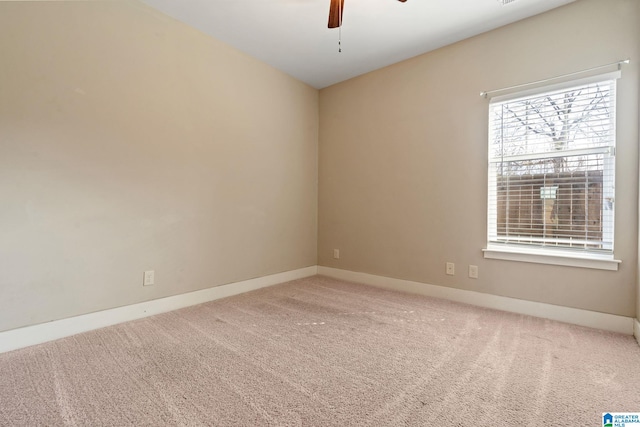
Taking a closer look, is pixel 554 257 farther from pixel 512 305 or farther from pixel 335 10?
pixel 335 10

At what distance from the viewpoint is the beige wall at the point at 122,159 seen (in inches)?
74.4

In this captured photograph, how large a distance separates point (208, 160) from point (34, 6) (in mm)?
1491

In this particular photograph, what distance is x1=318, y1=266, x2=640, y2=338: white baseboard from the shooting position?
85.9 inches

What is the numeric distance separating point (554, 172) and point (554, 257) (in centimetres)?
71

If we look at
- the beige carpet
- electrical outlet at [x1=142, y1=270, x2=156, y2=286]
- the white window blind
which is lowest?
the beige carpet

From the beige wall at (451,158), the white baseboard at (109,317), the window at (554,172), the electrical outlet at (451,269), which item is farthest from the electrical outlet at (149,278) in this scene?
the window at (554,172)

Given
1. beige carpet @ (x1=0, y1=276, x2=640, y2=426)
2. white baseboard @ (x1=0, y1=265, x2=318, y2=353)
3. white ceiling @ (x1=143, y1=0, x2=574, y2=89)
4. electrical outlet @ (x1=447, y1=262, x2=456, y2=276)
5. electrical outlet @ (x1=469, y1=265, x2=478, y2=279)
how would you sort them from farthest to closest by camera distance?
electrical outlet @ (x1=447, y1=262, x2=456, y2=276) < electrical outlet @ (x1=469, y1=265, x2=478, y2=279) < white ceiling @ (x1=143, y1=0, x2=574, y2=89) < white baseboard @ (x1=0, y1=265, x2=318, y2=353) < beige carpet @ (x1=0, y1=276, x2=640, y2=426)

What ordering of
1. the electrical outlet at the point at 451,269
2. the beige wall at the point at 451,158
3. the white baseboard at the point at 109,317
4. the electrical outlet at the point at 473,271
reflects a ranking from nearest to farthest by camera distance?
the white baseboard at the point at 109,317 < the beige wall at the point at 451,158 < the electrical outlet at the point at 473,271 < the electrical outlet at the point at 451,269

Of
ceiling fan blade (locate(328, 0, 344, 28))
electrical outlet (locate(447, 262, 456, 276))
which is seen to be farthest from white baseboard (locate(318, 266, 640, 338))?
ceiling fan blade (locate(328, 0, 344, 28))

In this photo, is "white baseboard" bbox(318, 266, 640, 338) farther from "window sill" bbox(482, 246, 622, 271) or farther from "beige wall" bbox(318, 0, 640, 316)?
"window sill" bbox(482, 246, 622, 271)

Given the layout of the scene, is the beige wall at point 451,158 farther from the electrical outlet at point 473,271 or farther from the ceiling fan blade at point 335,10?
the ceiling fan blade at point 335,10

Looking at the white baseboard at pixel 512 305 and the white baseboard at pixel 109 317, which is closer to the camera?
the white baseboard at pixel 109 317

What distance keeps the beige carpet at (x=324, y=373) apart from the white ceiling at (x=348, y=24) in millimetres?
2576

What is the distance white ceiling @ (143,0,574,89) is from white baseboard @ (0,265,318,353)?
2.50 m
